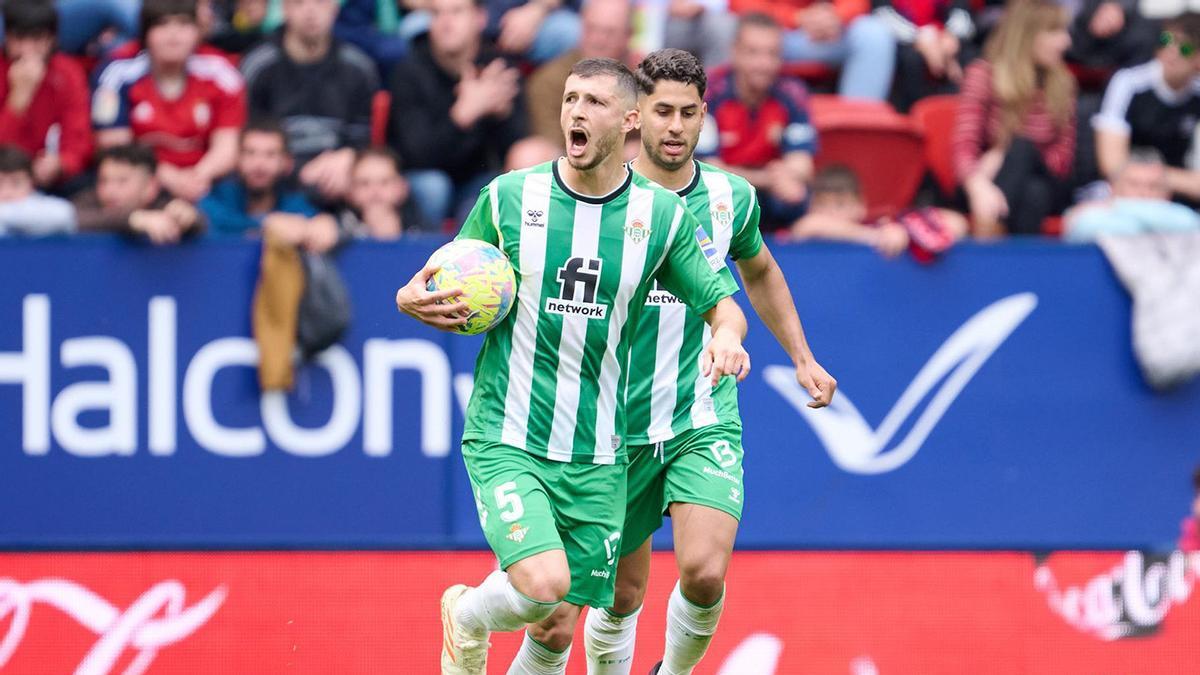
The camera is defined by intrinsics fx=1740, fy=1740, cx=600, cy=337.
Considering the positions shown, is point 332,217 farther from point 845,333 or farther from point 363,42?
point 845,333

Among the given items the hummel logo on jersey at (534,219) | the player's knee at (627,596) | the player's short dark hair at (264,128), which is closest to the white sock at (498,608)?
the player's knee at (627,596)

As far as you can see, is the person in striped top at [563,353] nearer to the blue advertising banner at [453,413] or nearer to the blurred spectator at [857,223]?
the blue advertising banner at [453,413]

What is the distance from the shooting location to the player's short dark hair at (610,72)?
5.00m

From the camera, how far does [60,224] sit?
827 centimetres

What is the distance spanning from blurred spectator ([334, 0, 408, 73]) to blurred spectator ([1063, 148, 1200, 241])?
3585mm

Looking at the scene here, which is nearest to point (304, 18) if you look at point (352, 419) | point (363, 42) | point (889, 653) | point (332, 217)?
point (363, 42)

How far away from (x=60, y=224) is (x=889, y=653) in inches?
173

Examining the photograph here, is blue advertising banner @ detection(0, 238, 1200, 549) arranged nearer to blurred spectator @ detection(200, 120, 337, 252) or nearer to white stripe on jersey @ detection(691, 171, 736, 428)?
blurred spectator @ detection(200, 120, 337, 252)

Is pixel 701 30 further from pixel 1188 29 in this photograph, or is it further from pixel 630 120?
pixel 630 120

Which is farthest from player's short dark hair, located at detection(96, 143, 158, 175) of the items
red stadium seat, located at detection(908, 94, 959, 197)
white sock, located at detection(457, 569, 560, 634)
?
red stadium seat, located at detection(908, 94, 959, 197)

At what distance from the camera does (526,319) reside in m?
5.19

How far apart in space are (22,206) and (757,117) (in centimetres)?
368

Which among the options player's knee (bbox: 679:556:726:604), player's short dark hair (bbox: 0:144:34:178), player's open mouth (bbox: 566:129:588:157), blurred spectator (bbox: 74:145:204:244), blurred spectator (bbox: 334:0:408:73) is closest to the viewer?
player's open mouth (bbox: 566:129:588:157)

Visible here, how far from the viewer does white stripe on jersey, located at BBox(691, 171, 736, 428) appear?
5.68 meters
